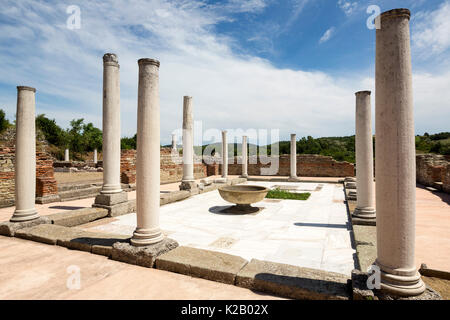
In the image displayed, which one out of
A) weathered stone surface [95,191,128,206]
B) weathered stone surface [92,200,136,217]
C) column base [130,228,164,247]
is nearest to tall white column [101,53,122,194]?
weathered stone surface [95,191,128,206]

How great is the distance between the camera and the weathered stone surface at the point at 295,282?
2808 millimetres

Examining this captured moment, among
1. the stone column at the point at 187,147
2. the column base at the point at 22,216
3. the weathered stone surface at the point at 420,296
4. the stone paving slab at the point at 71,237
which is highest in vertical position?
the stone column at the point at 187,147

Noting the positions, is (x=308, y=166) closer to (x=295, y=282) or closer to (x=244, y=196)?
(x=244, y=196)

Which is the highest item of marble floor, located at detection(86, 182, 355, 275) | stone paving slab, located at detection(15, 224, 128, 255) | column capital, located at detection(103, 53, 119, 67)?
column capital, located at detection(103, 53, 119, 67)

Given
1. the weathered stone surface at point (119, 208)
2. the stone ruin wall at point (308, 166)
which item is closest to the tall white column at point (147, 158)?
the weathered stone surface at point (119, 208)

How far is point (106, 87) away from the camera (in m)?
7.23

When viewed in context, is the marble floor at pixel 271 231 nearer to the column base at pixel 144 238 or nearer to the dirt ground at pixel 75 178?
the column base at pixel 144 238

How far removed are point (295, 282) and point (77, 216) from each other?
18.2 feet

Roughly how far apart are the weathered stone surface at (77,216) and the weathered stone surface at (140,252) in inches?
107

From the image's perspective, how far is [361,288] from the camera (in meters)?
2.67

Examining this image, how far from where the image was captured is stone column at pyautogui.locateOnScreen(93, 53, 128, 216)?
7234 millimetres

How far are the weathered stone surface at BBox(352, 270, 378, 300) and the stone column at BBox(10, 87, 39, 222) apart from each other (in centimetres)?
617

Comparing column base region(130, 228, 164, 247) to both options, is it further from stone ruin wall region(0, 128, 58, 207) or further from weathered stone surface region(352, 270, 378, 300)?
stone ruin wall region(0, 128, 58, 207)

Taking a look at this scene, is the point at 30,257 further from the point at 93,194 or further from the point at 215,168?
the point at 215,168
